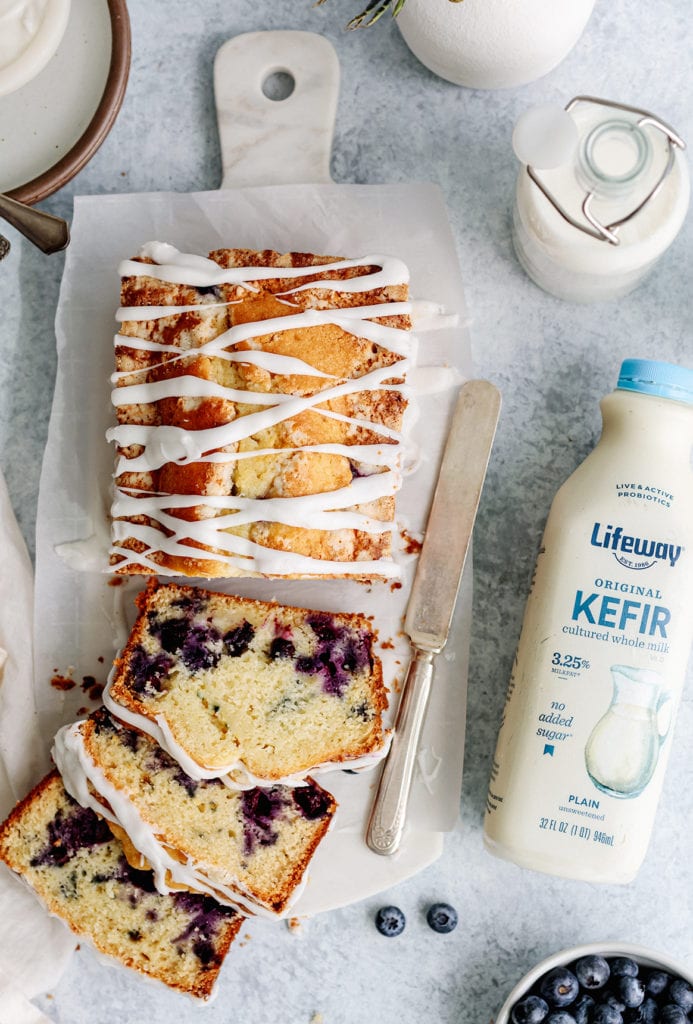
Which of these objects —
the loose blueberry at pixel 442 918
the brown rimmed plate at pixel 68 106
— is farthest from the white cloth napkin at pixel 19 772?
the loose blueberry at pixel 442 918

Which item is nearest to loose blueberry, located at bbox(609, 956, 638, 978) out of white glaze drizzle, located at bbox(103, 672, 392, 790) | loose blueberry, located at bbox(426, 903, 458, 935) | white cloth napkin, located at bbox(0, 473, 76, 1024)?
loose blueberry, located at bbox(426, 903, 458, 935)

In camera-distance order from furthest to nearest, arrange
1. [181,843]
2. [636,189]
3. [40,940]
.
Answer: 1. [40,940]
2. [181,843]
3. [636,189]

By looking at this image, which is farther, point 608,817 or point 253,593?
point 253,593

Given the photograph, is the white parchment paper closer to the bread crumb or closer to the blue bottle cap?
the bread crumb

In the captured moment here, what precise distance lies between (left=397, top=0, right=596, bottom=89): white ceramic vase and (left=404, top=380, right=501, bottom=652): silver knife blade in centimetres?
71

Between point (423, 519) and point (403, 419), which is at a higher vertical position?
point (403, 419)

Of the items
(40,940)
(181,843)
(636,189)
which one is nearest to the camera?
(636,189)

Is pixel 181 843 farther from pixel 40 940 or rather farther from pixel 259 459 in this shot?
pixel 259 459

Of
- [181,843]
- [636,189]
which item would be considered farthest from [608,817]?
[636,189]

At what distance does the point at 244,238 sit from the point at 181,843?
Result: 1.42 m

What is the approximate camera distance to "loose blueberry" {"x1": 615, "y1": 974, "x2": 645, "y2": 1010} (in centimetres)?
209

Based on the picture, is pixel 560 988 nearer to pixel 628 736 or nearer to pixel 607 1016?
pixel 607 1016

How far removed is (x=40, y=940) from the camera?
2207 mm

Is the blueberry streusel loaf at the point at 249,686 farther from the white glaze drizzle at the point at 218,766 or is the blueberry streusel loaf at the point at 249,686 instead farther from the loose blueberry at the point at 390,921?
the loose blueberry at the point at 390,921
